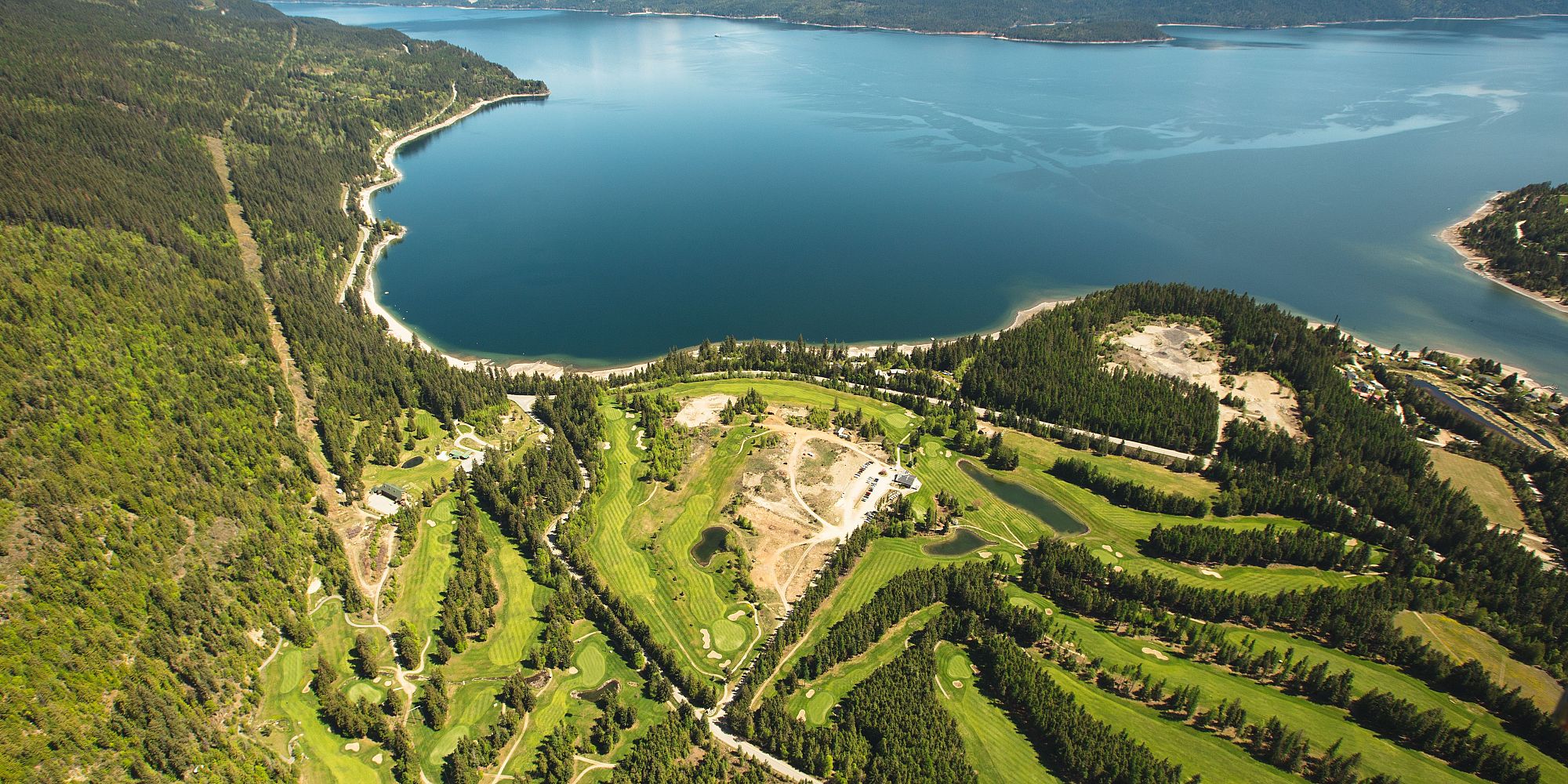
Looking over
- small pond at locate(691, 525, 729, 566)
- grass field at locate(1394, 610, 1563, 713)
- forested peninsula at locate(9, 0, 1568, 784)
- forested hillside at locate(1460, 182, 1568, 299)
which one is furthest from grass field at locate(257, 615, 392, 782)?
forested hillside at locate(1460, 182, 1568, 299)

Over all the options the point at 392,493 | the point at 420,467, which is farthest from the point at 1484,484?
the point at 392,493

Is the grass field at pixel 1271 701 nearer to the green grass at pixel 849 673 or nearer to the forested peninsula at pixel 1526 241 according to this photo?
the green grass at pixel 849 673

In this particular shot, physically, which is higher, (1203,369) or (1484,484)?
(1203,369)

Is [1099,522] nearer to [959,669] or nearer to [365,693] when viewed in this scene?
[959,669]

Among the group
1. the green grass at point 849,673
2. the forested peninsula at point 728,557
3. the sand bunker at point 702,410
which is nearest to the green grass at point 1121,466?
the forested peninsula at point 728,557

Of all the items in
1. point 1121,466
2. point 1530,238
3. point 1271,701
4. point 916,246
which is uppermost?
point 1530,238

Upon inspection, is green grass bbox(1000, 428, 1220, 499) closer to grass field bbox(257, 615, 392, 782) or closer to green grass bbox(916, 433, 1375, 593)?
green grass bbox(916, 433, 1375, 593)

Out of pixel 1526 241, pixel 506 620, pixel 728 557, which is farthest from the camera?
pixel 1526 241
